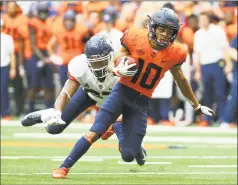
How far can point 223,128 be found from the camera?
49.0 ft

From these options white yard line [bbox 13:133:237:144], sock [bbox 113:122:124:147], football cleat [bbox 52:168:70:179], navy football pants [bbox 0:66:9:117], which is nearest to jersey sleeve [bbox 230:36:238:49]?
white yard line [bbox 13:133:237:144]

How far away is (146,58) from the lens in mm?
8773

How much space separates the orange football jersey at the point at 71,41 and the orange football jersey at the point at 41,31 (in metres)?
0.56

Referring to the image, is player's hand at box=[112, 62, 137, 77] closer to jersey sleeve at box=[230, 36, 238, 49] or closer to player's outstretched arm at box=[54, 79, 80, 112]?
player's outstretched arm at box=[54, 79, 80, 112]

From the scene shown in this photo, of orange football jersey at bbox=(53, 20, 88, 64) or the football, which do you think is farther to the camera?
orange football jersey at bbox=(53, 20, 88, 64)

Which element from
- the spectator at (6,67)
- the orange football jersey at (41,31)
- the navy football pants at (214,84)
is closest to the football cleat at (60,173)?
the navy football pants at (214,84)

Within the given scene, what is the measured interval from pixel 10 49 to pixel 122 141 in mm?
6970

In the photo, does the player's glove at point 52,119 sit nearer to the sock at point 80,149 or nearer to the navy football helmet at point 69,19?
the sock at point 80,149

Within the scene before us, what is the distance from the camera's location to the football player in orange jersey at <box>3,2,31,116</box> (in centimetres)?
1611

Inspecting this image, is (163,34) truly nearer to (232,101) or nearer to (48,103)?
(232,101)

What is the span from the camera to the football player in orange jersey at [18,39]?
1611 cm

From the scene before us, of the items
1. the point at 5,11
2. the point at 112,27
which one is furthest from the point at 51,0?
the point at 112,27

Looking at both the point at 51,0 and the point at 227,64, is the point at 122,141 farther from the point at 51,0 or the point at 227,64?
the point at 51,0

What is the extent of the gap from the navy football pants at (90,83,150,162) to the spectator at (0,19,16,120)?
690 centimetres
